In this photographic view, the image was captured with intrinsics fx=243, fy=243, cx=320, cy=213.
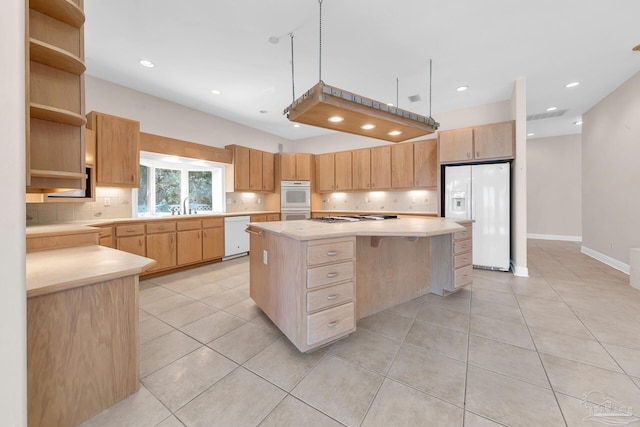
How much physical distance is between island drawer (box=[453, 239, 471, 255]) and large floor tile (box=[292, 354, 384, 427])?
74.2 inches

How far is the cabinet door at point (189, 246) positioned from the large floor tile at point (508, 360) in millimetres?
4089

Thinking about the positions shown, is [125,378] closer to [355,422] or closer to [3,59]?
[355,422]

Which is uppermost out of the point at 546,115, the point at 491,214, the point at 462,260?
the point at 546,115

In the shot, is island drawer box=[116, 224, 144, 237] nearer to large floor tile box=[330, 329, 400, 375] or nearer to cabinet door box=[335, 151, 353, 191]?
large floor tile box=[330, 329, 400, 375]

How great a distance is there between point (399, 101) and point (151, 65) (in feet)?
12.6

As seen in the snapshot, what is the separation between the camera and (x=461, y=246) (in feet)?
9.74

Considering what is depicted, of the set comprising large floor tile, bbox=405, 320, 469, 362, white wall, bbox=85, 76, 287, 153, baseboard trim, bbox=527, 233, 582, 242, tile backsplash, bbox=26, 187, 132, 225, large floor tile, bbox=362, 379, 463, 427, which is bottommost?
large floor tile, bbox=362, 379, 463, 427

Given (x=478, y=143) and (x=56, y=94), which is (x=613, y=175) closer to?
(x=478, y=143)

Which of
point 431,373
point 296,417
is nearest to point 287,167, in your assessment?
point 431,373

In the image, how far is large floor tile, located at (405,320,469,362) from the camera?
1.88 m

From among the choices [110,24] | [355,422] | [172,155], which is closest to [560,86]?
[355,422]

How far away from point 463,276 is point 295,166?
4.37 metres

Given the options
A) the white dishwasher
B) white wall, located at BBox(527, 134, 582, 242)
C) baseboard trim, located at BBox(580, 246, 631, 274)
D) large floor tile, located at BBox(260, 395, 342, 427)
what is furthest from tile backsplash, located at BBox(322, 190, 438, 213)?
large floor tile, located at BBox(260, 395, 342, 427)

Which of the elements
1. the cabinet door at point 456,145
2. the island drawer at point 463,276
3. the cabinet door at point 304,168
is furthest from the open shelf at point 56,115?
the cabinet door at point 456,145
